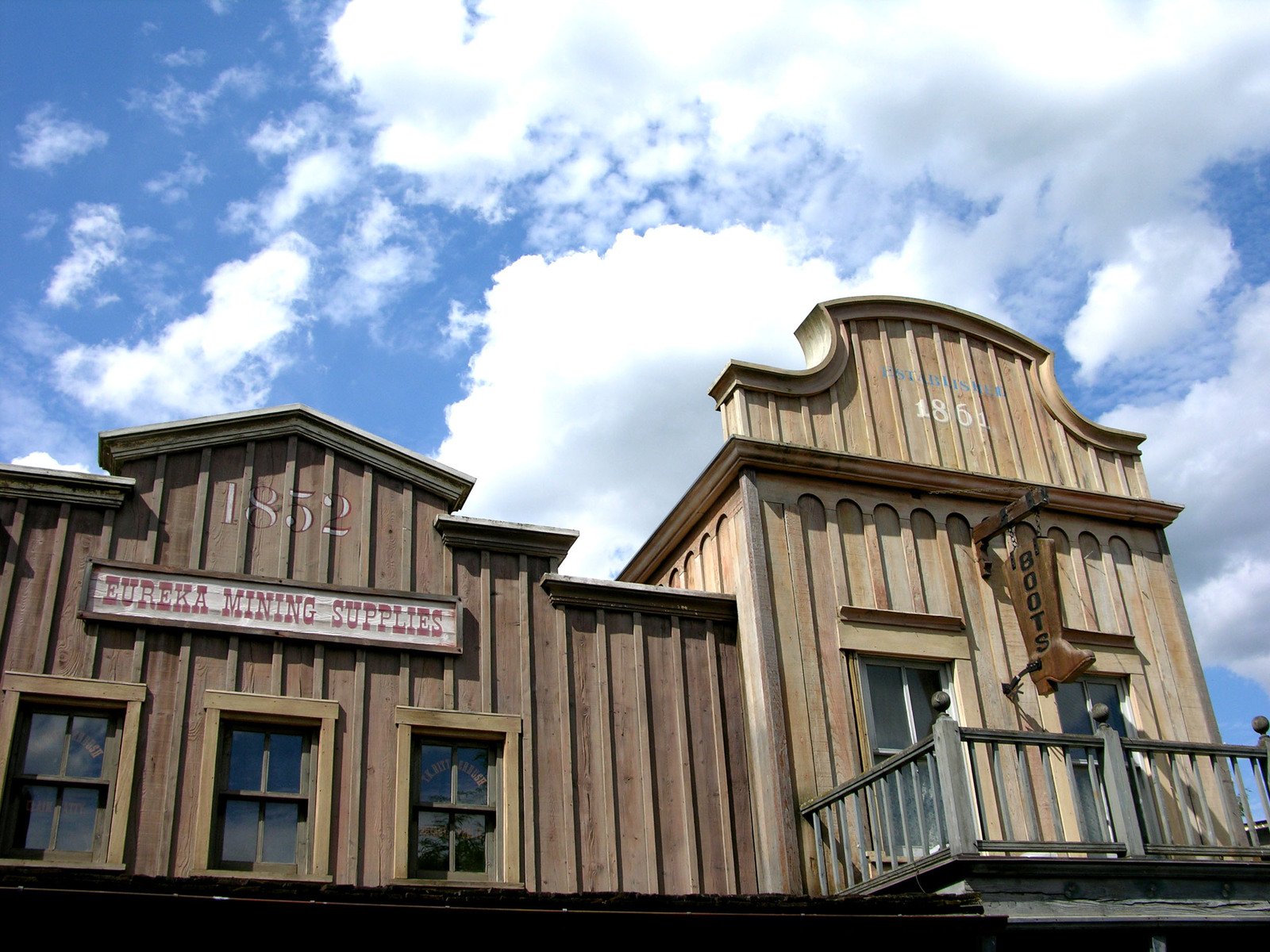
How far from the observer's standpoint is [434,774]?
11.2 m

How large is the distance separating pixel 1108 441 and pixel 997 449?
1678mm

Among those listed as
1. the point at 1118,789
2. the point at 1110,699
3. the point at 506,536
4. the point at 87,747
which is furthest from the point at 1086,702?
the point at 87,747

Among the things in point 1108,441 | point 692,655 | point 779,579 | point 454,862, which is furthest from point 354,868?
point 1108,441

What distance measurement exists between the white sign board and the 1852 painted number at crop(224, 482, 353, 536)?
0.67 m

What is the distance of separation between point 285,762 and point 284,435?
3186 millimetres

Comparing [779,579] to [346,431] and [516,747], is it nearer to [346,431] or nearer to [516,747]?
[516,747]

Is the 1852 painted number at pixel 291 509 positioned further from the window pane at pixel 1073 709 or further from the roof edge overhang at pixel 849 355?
the window pane at pixel 1073 709

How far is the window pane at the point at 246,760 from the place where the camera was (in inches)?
415

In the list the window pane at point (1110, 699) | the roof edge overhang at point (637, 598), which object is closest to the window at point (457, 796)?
the roof edge overhang at point (637, 598)

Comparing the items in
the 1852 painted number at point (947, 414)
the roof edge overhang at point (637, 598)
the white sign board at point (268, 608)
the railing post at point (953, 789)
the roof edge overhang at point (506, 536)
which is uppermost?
the 1852 painted number at point (947, 414)

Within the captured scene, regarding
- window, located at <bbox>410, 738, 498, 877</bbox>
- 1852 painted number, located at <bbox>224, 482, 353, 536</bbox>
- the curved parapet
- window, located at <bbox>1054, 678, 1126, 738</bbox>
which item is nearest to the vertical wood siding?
1852 painted number, located at <bbox>224, 482, 353, 536</bbox>

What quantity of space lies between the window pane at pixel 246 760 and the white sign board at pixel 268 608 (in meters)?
0.91

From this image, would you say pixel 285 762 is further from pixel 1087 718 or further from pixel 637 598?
pixel 1087 718

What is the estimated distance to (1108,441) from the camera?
610 inches
